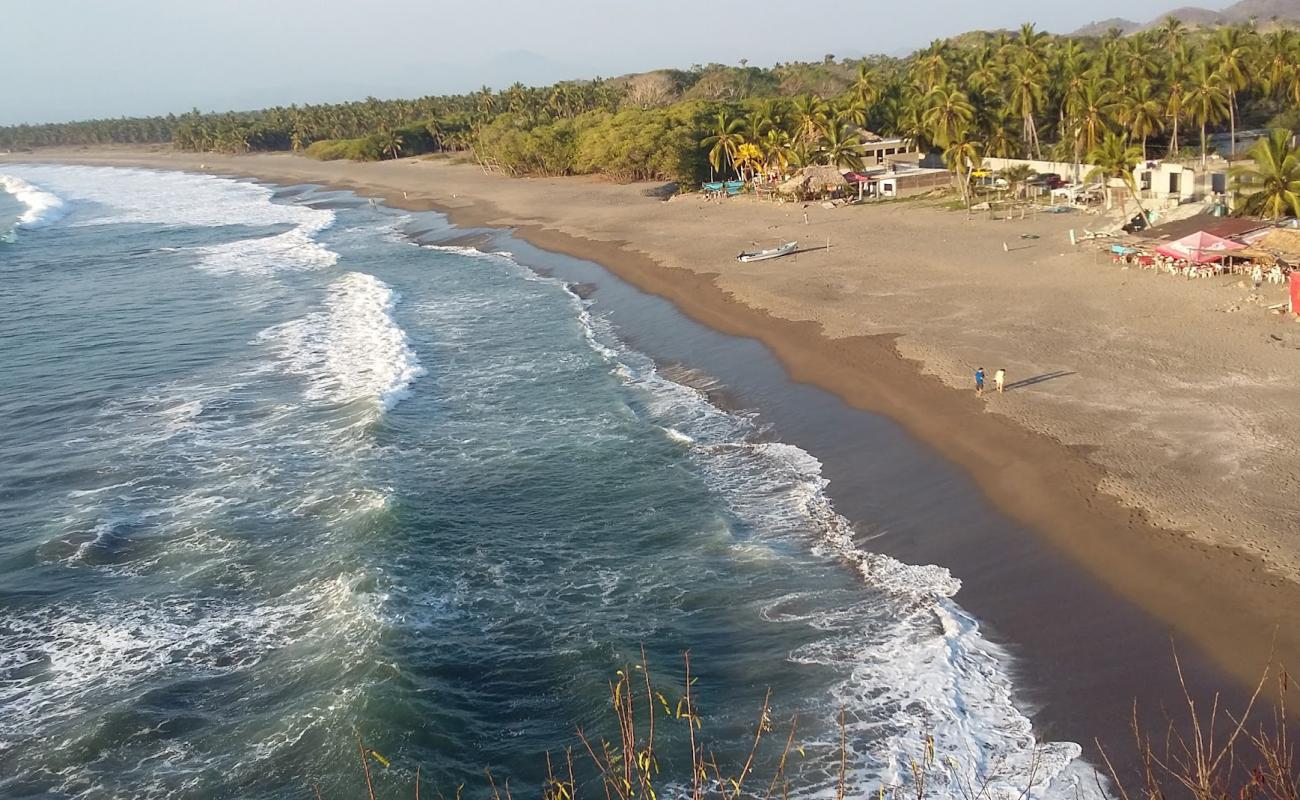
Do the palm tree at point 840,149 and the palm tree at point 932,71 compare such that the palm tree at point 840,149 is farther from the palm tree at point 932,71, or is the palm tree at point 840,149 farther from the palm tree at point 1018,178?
the palm tree at point 1018,178

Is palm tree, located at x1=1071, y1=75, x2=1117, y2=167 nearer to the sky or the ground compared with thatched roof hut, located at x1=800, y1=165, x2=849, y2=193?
nearer to the sky

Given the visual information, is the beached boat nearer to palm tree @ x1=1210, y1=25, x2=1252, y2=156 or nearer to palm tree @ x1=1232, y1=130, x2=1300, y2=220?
palm tree @ x1=1232, y1=130, x2=1300, y2=220

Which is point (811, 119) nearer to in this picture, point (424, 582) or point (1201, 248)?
point (1201, 248)

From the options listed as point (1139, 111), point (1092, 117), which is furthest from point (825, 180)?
point (1139, 111)

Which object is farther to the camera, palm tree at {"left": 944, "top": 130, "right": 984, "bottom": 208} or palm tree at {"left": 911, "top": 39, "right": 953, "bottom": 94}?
palm tree at {"left": 911, "top": 39, "right": 953, "bottom": 94}

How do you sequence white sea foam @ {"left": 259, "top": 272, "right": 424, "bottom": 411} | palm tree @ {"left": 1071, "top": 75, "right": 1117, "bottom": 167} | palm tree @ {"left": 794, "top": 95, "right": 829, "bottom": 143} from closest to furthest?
1. white sea foam @ {"left": 259, "top": 272, "right": 424, "bottom": 411}
2. palm tree @ {"left": 1071, "top": 75, "right": 1117, "bottom": 167}
3. palm tree @ {"left": 794, "top": 95, "right": 829, "bottom": 143}

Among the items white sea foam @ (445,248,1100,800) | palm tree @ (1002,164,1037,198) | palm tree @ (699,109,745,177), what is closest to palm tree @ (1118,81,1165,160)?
palm tree @ (1002,164,1037,198)

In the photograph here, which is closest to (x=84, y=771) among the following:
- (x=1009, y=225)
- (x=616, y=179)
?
(x=1009, y=225)

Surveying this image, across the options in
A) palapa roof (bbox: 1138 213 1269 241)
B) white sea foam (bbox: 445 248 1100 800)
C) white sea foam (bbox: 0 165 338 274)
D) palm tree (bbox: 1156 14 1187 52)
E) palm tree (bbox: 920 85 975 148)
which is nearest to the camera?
white sea foam (bbox: 445 248 1100 800)

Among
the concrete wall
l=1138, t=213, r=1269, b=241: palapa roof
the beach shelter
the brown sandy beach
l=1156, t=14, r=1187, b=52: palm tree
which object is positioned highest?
l=1156, t=14, r=1187, b=52: palm tree
